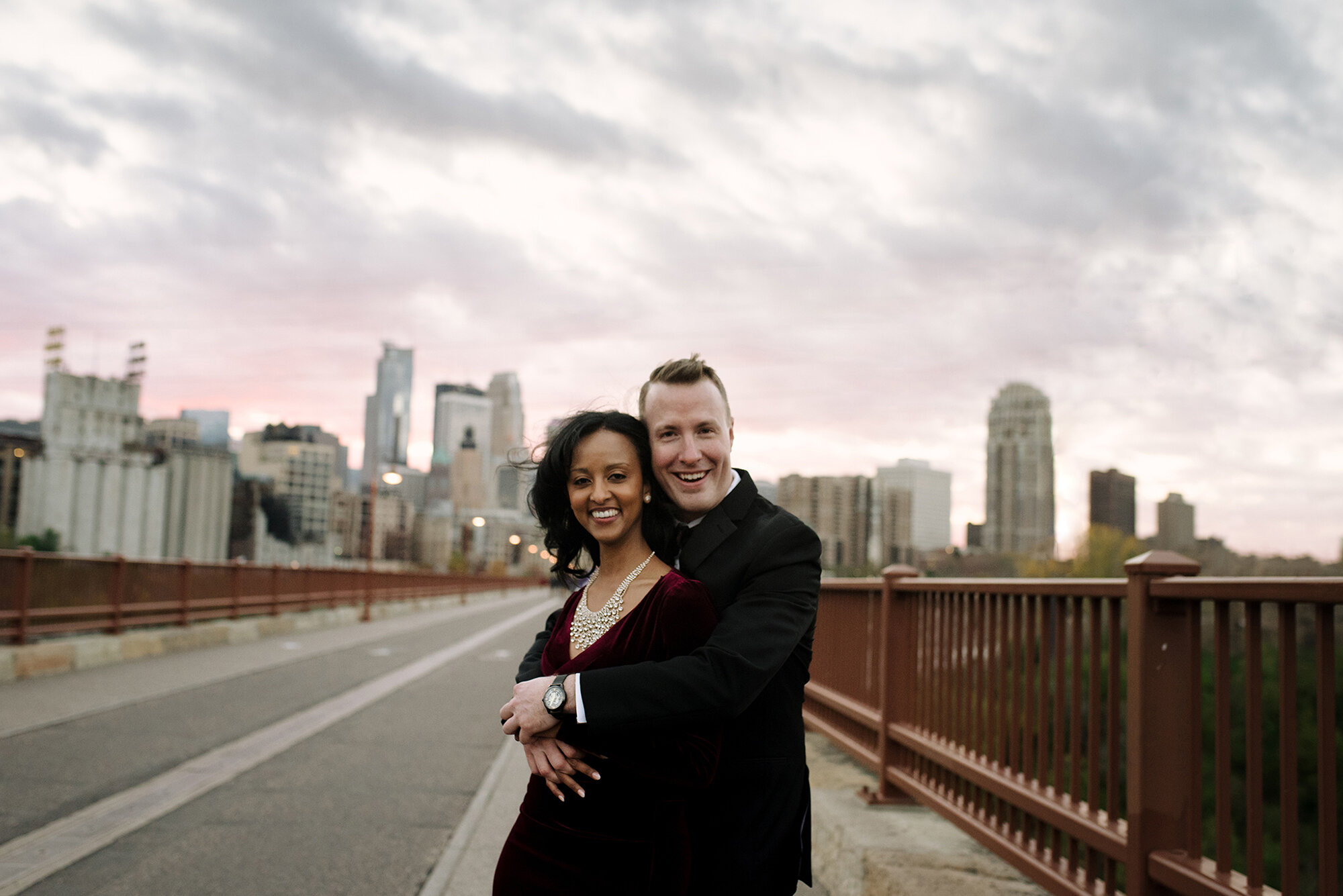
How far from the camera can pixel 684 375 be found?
2633 millimetres

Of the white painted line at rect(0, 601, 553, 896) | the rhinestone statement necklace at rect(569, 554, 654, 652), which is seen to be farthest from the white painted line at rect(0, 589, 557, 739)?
the rhinestone statement necklace at rect(569, 554, 654, 652)

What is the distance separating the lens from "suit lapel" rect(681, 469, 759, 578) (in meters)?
2.49

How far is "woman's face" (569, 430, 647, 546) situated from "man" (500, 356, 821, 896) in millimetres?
115

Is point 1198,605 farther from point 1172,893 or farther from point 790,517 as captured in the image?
point 790,517

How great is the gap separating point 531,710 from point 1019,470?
158 meters

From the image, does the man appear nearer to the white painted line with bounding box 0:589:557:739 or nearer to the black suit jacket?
the black suit jacket

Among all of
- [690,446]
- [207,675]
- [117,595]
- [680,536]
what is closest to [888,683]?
[680,536]

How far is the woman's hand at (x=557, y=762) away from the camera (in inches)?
83.2

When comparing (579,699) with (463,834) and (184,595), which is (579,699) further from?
(184,595)

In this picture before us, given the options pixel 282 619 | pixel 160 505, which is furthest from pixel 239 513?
pixel 282 619

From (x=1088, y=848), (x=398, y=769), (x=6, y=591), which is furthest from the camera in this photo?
(x=6, y=591)

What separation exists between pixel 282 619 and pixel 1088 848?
19.1m

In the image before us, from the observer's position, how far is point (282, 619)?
2002cm

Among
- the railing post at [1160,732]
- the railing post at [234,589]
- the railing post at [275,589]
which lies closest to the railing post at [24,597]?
the railing post at [234,589]
